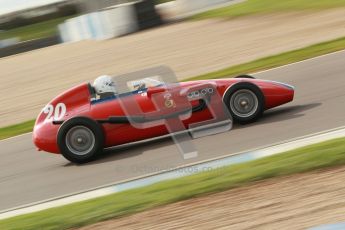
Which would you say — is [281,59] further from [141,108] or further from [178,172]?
[178,172]

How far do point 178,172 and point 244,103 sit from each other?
1787 millimetres

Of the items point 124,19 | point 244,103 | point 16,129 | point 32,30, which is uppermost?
point 32,30

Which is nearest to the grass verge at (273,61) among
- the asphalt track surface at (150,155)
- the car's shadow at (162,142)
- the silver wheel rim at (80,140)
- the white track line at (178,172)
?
the asphalt track surface at (150,155)

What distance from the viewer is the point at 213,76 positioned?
14320mm

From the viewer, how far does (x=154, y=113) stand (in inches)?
351

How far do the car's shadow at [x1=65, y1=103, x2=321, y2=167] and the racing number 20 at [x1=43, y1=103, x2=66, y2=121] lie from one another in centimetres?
67

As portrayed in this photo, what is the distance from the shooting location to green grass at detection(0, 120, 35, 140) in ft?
40.8

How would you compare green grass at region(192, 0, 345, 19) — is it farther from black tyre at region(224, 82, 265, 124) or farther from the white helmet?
the white helmet

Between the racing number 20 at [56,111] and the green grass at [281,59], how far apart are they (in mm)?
5364

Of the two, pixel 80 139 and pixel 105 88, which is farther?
pixel 105 88

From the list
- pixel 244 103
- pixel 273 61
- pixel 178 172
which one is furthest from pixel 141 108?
pixel 273 61

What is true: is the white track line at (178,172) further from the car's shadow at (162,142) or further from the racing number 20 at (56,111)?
the racing number 20 at (56,111)

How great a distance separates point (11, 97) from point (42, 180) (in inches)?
427

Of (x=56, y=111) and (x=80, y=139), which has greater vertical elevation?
(x=56, y=111)
